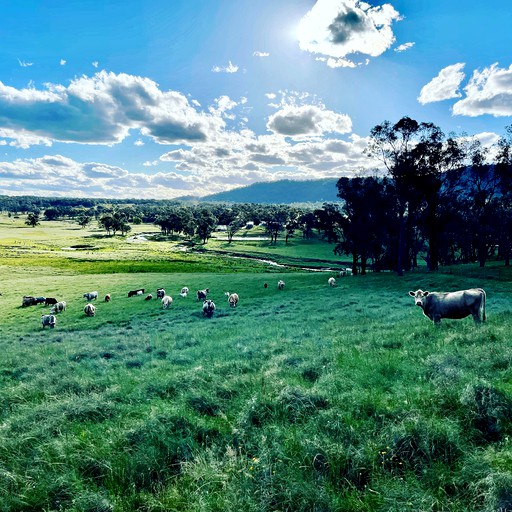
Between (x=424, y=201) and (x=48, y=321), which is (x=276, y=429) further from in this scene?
(x=424, y=201)

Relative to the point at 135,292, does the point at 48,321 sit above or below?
below

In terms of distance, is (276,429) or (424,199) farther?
(424,199)

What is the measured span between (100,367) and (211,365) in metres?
4.80

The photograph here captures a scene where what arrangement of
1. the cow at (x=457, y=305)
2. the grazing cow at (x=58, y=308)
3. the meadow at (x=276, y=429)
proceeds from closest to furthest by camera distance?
the meadow at (x=276, y=429), the cow at (x=457, y=305), the grazing cow at (x=58, y=308)

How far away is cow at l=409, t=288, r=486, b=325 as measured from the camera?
14.2 meters

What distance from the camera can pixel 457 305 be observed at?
14.7 meters

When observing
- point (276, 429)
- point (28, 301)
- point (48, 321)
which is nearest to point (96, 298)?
point (28, 301)

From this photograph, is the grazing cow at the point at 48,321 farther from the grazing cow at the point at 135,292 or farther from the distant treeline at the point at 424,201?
the distant treeline at the point at 424,201

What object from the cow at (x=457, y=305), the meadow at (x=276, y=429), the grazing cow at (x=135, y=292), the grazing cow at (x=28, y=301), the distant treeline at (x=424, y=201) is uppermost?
→ the distant treeline at (x=424, y=201)

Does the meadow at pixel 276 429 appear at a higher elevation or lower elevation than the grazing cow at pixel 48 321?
higher

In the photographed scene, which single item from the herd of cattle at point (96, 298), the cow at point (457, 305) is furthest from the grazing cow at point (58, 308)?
the cow at point (457, 305)

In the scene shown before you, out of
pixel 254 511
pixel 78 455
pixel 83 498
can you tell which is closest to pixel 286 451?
pixel 254 511

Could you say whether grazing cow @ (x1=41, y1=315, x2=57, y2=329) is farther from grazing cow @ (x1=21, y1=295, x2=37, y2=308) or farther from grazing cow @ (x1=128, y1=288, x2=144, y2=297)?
grazing cow @ (x1=128, y1=288, x2=144, y2=297)

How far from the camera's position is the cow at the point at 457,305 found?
14.2m
